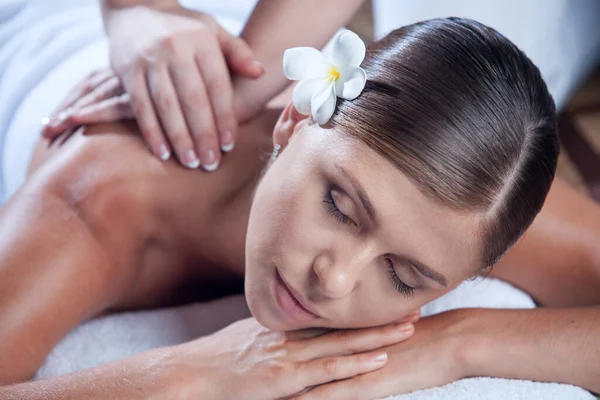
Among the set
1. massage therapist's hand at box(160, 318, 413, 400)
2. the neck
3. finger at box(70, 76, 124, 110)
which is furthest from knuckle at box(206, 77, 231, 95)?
massage therapist's hand at box(160, 318, 413, 400)

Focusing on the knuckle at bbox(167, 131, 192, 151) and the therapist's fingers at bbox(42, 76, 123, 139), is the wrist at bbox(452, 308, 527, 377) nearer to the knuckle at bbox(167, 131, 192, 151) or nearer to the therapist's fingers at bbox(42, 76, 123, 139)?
the knuckle at bbox(167, 131, 192, 151)

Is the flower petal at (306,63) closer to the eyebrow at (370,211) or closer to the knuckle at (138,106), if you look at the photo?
the eyebrow at (370,211)

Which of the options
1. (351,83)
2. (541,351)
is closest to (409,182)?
(351,83)

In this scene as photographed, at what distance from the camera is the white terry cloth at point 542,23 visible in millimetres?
1751

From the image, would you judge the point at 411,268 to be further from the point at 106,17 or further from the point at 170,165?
the point at 106,17

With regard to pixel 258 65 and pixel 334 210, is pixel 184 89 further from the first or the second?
pixel 334 210

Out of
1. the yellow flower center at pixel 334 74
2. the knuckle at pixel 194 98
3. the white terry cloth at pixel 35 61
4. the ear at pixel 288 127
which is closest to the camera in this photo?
the yellow flower center at pixel 334 74

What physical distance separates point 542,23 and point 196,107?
3.51ft

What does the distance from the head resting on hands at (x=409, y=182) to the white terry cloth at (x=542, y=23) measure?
79 cm

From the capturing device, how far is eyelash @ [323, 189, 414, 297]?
94 centimetres

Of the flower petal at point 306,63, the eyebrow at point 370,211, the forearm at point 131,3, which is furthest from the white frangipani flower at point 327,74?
the forearm at point 131,3

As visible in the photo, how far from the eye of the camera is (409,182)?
89cm

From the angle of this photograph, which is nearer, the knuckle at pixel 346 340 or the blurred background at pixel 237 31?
the knuckle at pixel 346 340

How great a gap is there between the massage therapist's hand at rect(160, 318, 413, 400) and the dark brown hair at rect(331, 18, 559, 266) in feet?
0.74
